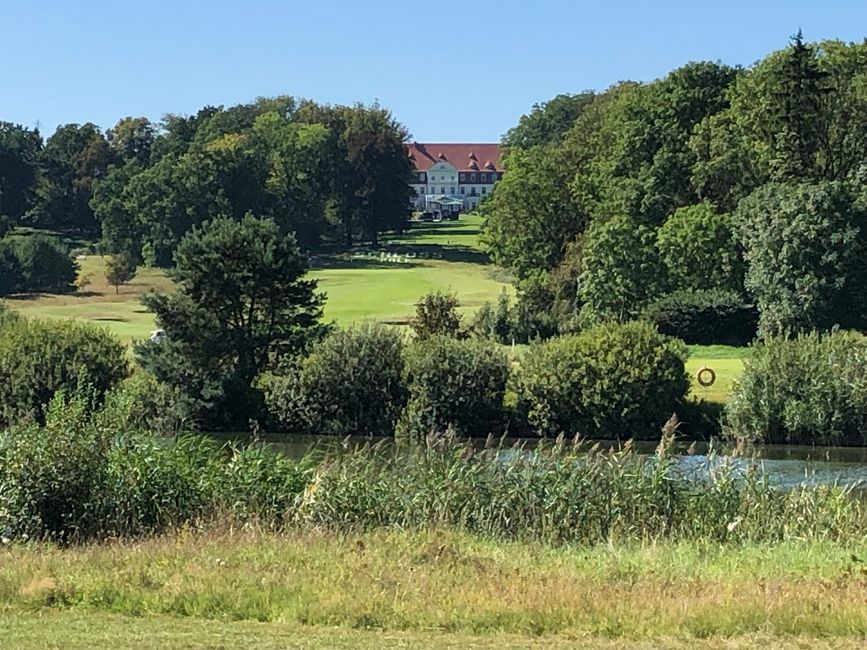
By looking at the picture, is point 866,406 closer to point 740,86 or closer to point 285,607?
point 740,86

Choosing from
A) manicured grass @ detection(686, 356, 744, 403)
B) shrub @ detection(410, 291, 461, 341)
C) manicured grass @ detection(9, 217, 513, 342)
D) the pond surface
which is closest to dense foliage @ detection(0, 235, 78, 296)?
manicured grass @ detection(9, 217, 513, 342)

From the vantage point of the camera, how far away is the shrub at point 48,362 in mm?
38938

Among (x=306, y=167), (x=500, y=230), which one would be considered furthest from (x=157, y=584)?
(x=306, y=167)

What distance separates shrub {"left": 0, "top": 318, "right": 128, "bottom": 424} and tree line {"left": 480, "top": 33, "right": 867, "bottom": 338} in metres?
22.8

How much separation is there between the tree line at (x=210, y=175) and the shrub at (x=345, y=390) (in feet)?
181

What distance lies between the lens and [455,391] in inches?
1491

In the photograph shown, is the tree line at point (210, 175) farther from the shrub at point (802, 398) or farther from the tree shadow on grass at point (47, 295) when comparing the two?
the shrub at point (802, 398)

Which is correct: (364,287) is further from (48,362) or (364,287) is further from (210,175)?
(48,362)

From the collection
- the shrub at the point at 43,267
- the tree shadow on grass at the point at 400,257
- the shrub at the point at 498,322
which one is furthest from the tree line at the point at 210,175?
the shrub at the point at 498,322

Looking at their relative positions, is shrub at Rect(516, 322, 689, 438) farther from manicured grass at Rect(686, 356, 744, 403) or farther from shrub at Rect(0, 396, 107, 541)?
shrub at Rect(0, 396, 107, 541)

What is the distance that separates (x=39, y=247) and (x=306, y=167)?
32.5 m

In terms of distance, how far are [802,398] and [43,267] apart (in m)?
62.3

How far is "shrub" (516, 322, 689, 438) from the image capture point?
1453 inches

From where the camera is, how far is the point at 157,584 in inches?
411
